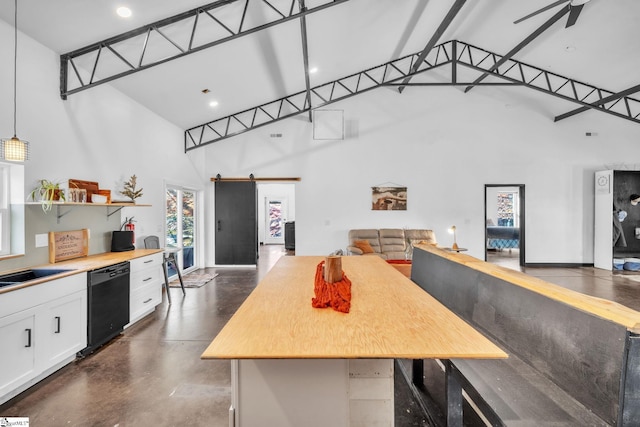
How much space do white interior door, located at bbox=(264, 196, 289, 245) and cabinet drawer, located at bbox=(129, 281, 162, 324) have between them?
773 cm

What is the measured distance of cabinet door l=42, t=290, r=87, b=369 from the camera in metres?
2.35

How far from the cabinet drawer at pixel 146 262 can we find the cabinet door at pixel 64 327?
76 centimetres

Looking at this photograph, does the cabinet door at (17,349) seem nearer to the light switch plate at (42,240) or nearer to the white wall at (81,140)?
the white wall at (81,140)

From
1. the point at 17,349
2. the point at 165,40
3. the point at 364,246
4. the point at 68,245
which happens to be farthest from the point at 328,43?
the point at 17,349

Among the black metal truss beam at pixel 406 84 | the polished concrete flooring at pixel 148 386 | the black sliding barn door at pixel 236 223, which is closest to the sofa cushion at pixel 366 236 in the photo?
the black sliding barn door at pixel 236 223

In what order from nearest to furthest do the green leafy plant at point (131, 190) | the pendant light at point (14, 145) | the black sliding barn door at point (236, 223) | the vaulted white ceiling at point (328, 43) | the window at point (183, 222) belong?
the pendant light at point (14, 145) < the vaulted white ceiling at point (328, 43) < the green leafy plant at point (131, 190) < the window at point (183, 222) < the black sliding barn door at point (236, 223)

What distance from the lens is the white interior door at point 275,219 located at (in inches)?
462

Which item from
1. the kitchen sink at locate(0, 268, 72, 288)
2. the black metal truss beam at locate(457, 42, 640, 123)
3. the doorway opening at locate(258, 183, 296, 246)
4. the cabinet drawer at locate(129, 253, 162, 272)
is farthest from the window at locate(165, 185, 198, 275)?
the black metal truss beam at locate(457, 42, 640, 123)

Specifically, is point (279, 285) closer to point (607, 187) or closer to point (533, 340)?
point (533, 340)

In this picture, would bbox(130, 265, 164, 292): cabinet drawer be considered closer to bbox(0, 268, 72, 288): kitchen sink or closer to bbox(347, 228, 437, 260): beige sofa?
bbox(0, 268, 72, 288): kitchen sink

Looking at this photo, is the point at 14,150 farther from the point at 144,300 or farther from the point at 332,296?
the point at 332,296

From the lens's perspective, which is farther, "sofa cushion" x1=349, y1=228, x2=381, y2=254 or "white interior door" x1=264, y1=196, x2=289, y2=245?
"white interior door" x1=264, y1=196, x2=289, y2=245

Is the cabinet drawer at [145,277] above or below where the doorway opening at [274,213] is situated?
below

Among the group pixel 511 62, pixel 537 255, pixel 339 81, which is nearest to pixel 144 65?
pixel 339 81
